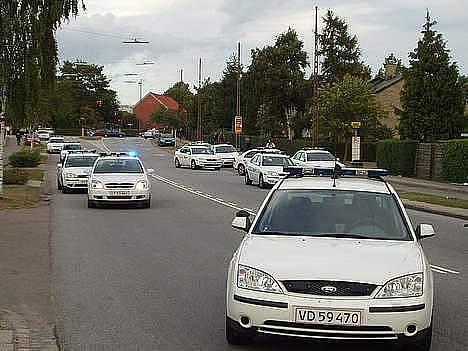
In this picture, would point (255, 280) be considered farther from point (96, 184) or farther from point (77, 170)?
point (77, 170)

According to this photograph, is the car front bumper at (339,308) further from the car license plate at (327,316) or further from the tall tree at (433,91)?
the tall tree at (433,91)

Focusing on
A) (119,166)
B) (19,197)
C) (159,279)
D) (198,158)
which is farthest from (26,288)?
(198,158)

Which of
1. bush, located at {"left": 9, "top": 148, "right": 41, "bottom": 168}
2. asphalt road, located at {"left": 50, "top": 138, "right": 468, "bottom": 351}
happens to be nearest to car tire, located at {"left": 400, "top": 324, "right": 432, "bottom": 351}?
asphalt road, located at {"left": 50, "top": 138, "right": 468, "bottom": 351}

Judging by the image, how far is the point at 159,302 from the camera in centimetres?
968

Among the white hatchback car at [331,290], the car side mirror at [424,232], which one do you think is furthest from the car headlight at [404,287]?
the car side mirror at [424,232]

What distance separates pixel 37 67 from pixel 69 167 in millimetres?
7478

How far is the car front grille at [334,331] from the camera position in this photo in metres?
6.71

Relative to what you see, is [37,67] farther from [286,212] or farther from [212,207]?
[286,212]

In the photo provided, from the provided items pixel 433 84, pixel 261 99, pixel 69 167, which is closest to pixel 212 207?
pixel 69 167

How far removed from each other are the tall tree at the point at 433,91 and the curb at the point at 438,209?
19.5 meters

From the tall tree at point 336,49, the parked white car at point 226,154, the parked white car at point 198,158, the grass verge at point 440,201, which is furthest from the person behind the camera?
the tall tree at point 336,49

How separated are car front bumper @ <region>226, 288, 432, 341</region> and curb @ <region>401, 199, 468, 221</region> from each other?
16160 mm

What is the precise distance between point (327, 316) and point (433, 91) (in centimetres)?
4021

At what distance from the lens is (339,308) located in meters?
6.68
